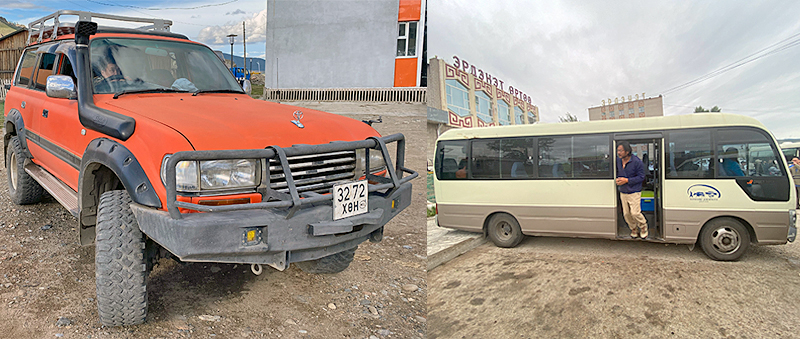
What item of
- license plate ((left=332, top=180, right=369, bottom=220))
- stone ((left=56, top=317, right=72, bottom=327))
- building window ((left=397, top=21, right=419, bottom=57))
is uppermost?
building window ((left=397, top=21, right=419, bottom=57))

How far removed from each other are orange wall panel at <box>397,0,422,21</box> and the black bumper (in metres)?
14.7

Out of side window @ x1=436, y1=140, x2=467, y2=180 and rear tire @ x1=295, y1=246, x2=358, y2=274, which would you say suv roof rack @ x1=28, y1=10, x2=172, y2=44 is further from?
side window @ x1=436, y1=140, x2=467, y2=180

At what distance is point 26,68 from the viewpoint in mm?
5379

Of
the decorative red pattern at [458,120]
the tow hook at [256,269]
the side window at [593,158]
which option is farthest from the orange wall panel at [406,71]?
the tow hook at [256,269]

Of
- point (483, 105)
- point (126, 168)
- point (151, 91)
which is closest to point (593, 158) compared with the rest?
point (151, 91)

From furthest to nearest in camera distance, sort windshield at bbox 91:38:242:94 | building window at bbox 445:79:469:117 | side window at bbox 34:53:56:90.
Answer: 1. building window at bbox 445:79:469:117
2. side window at bbox 34:53:56:90
3. windshield at bbox 91:38:242:94

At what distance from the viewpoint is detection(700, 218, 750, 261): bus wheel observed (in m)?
5.23

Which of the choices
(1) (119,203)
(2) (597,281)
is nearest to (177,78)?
(1) (119,203)

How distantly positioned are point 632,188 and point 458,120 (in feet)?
40.3

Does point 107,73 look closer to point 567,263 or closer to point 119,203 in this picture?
point 119,203

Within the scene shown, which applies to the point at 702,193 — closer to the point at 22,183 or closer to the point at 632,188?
the point at 632,188

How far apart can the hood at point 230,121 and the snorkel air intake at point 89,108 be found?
76 millimetres

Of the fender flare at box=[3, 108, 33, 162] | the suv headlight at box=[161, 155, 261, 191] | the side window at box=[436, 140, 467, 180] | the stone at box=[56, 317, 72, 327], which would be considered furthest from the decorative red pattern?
the stone at box=[56, 317, 72, 327]

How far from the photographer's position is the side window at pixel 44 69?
14.8ft
